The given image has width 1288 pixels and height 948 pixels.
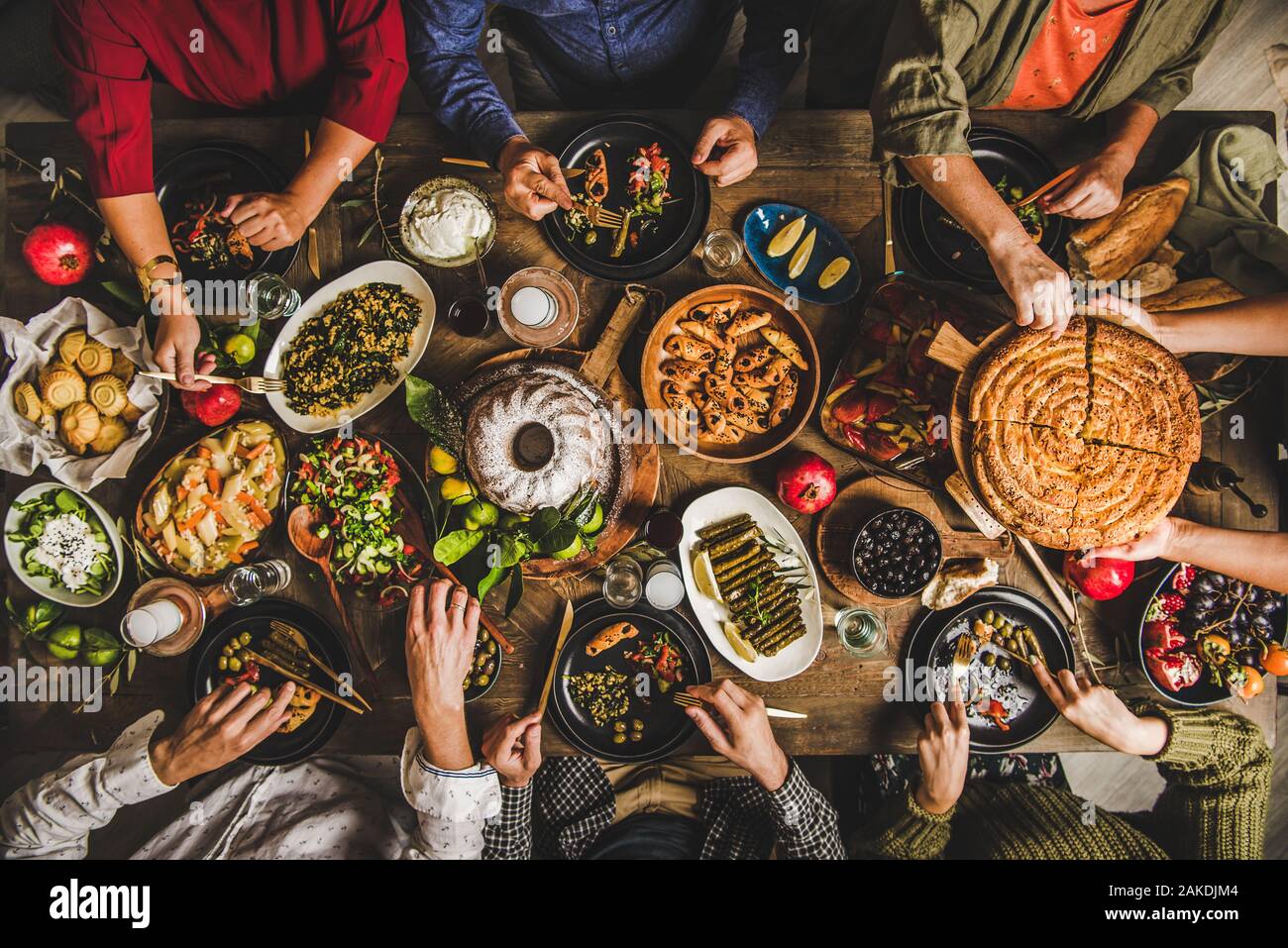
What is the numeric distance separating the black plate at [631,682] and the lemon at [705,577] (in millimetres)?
124

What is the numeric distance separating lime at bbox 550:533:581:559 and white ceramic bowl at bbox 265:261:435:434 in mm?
737

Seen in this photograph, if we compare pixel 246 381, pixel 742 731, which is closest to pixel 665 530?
pixel 742 731

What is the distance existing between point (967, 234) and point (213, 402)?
94.5 inches

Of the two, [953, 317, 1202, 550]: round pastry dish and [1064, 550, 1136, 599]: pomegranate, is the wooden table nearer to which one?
[1064, 550, 1136, 599]: pomegranate

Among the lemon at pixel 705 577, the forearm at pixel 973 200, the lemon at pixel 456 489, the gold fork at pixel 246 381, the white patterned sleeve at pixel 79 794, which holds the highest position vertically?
the forearm at pixel 973 200

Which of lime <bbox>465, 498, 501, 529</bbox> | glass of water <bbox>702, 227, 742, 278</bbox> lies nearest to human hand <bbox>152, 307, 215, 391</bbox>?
lime <bbox>465, 498, 501, 529</bbox>

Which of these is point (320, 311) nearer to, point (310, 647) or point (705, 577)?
point (310, 647)

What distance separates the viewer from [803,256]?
→ 209cm

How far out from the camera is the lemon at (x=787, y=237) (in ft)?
6.81

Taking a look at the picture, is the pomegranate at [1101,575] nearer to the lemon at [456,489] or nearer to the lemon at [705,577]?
the lemon at [705,577]

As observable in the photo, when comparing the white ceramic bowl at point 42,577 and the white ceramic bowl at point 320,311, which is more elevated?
the white ceramic bowl at point 320,311

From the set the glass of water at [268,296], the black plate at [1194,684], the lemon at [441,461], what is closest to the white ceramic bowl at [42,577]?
the glass of water at [268,296]

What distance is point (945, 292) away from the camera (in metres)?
1.99

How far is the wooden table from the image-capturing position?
211cm
